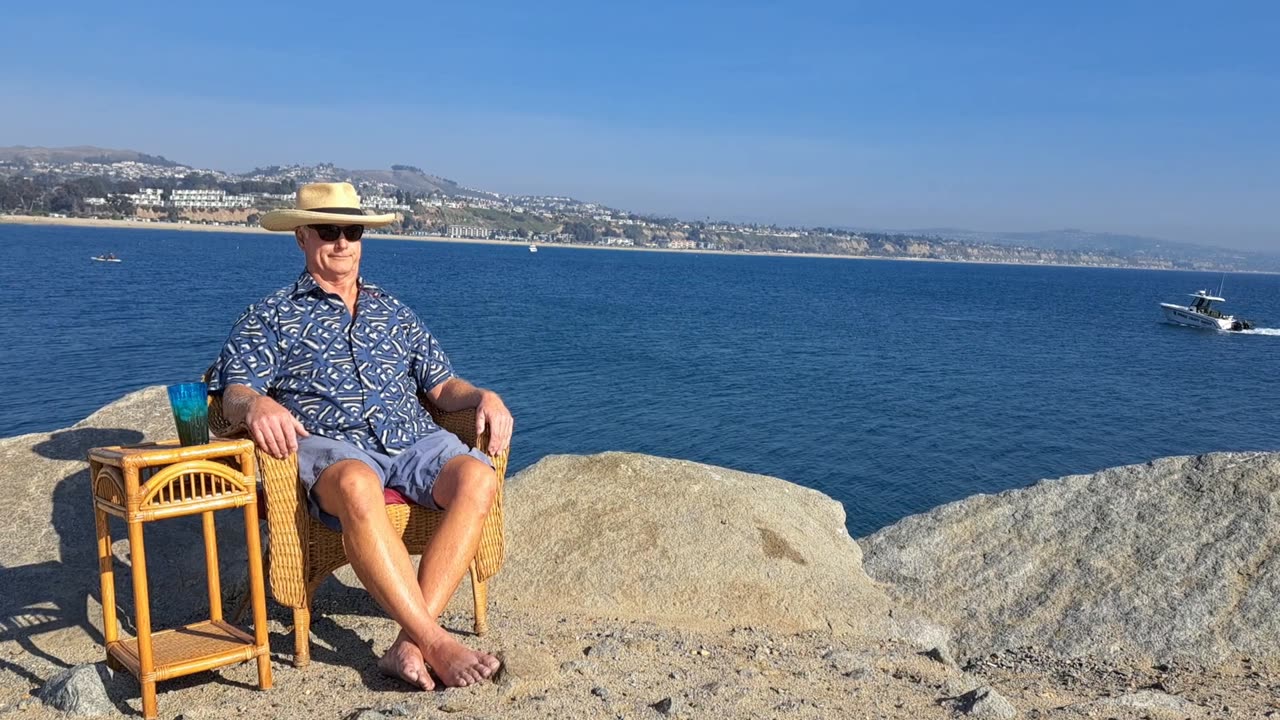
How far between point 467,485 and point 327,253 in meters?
1.24

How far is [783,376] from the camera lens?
30344 mm

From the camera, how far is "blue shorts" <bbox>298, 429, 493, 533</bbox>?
390 cm

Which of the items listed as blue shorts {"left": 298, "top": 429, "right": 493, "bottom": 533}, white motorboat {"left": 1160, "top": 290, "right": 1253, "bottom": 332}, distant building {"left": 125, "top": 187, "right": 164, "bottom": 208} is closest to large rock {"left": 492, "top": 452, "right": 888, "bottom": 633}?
blue shorts {"left": 298, "top": 429, "right": 493, "bottom": 533}

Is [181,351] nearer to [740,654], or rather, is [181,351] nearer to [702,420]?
[702,420]

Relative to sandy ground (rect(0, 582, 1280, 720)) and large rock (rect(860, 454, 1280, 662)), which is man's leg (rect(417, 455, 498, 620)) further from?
large rock (rect(860, 454, 1280, 662))

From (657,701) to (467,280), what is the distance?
249 ft

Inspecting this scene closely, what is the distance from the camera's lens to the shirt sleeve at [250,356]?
4012mm

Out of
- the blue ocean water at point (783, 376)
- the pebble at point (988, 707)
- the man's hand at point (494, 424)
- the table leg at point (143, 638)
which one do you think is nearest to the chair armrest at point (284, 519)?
the table leg at point (143, 638)

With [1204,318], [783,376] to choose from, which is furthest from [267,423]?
[1204,318]

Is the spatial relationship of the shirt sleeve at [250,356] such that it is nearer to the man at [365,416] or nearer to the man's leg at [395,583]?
the man at [365,416]

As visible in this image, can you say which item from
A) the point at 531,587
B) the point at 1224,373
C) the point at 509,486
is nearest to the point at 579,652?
the point at 531,587

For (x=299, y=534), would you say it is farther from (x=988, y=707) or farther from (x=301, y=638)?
(x=988, y=707)

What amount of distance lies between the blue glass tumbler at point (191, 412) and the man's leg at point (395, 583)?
0.56 meters

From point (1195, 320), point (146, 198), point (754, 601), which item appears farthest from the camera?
point (146, 198)
